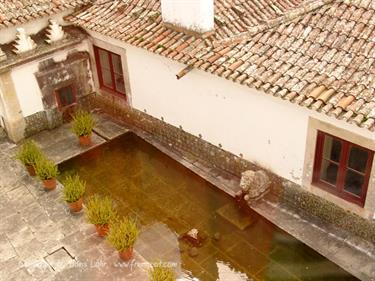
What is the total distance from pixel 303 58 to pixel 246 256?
443cm

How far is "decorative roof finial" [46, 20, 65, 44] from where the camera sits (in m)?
14.0

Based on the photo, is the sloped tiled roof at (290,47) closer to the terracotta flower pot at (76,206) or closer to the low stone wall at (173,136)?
the low stone wall at (173,136)

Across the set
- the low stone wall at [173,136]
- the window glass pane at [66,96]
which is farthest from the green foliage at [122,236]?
the window glass pane at [66,96]

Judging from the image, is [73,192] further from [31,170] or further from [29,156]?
[31,170]

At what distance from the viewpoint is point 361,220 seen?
10.5 metres

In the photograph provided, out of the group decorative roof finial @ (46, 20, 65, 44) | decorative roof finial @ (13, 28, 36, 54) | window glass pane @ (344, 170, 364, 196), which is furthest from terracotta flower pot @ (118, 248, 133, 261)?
decorative roof finial @ (46, 20, 65, 44)

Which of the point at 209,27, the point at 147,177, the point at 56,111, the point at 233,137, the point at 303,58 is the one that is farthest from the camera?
the point at 56,111

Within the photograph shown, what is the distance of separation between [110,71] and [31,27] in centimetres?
264

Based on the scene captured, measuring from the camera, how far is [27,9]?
1305cm

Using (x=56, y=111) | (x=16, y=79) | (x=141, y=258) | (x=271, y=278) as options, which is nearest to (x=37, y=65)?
(x=16, y=79)

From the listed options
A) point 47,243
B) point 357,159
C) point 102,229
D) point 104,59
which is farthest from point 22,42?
point 357,159

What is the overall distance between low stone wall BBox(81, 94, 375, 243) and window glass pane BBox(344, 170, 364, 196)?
0.49 m

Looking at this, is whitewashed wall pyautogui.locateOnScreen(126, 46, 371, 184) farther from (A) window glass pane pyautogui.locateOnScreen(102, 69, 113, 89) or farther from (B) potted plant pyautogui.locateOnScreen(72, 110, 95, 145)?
(B) potted plant pyautogui.locateOnScreen(72, 110, 95, 145)

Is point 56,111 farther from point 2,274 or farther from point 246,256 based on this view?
point 246,256
